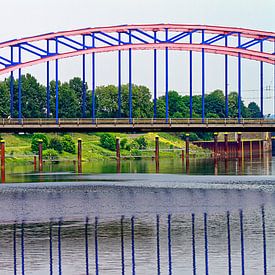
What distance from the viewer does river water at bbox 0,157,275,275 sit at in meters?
43.6

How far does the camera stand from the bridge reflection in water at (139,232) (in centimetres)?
4344

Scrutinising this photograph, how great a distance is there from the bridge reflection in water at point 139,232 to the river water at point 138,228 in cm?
4

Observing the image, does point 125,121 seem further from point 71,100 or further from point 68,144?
point 68,144

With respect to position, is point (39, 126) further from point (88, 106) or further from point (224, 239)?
point (88, 106)

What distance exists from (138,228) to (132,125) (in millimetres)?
44937

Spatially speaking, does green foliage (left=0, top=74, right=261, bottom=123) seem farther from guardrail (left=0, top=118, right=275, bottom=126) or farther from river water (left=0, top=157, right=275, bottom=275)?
river water (left=0, top=157, right=275, bottom=275)

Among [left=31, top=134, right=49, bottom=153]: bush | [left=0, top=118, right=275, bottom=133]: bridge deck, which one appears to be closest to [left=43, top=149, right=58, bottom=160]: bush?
[left=31, top=134, right=49, bottom=153]: bush

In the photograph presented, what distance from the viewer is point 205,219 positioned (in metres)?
59.5

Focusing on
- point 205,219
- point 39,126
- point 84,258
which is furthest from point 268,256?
point 39,126

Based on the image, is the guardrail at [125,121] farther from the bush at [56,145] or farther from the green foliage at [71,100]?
the bush at [56,145]

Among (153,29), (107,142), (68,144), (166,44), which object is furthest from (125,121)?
(107,142)

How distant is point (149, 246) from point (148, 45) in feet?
203

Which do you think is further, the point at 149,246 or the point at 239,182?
the point at 239,182

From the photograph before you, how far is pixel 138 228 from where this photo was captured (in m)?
55.5
